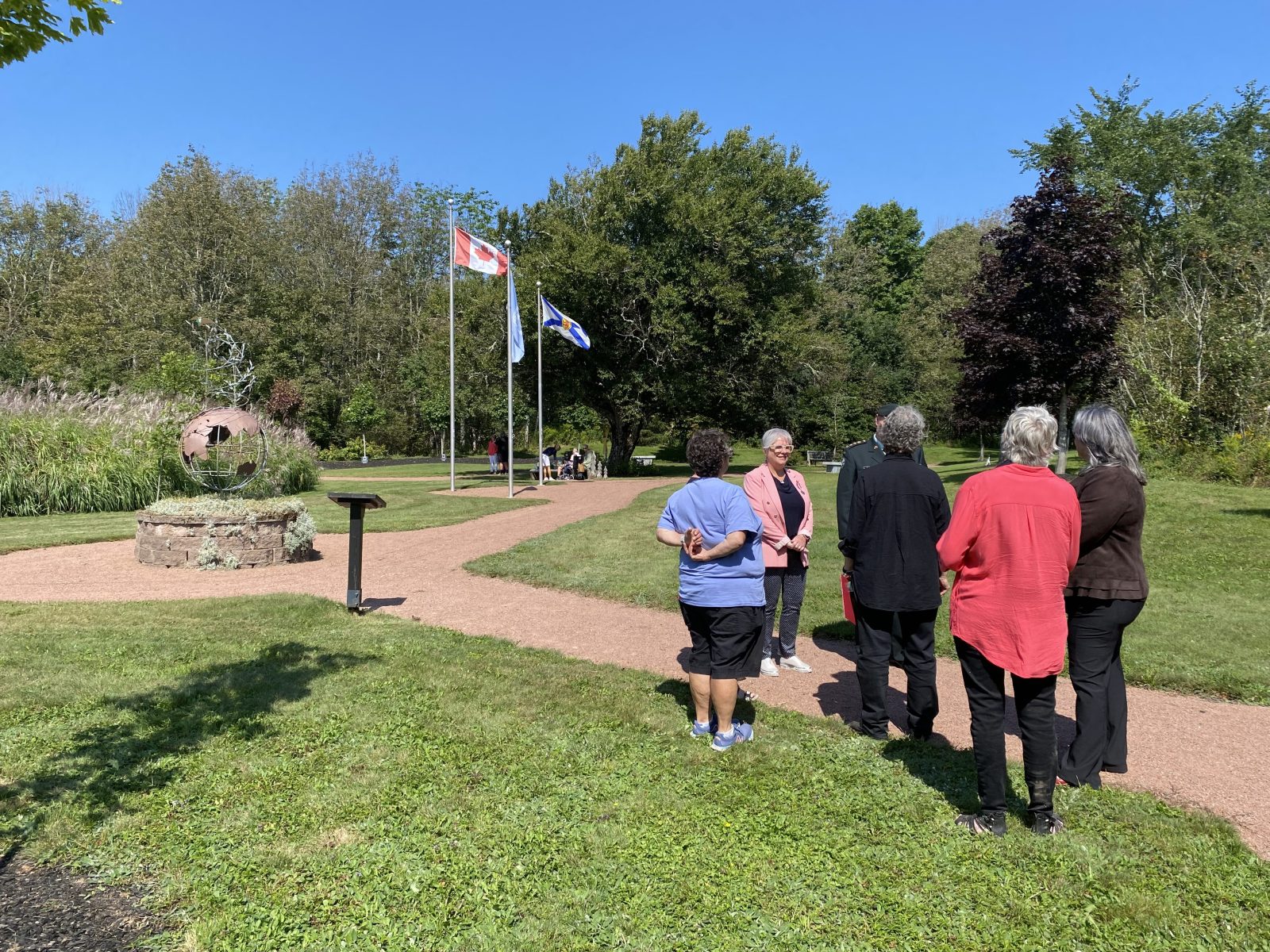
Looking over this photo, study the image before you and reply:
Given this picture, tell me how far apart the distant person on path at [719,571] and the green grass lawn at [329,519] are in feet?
35.3

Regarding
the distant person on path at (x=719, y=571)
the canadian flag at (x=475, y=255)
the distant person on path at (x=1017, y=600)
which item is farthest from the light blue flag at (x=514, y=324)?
the distant person on path at (x=1017, y=600)

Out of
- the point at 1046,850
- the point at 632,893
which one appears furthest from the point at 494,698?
the point at 1046,850

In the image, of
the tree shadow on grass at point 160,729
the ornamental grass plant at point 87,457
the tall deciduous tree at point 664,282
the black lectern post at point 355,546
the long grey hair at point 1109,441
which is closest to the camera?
the tree shadow on grass at point 160,729

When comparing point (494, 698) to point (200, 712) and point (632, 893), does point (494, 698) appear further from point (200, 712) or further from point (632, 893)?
point (632, 893)

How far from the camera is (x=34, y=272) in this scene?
164 ft

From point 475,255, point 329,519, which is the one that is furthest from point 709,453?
point 475,255

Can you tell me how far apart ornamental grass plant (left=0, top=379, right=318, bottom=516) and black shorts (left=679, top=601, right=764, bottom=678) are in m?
14.3

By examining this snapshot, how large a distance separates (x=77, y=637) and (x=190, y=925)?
15.2ft

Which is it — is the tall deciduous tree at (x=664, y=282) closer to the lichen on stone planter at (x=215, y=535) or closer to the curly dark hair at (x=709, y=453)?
the lichen on stone planter at (x=215, y=535)

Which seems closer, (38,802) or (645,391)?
(38,802)

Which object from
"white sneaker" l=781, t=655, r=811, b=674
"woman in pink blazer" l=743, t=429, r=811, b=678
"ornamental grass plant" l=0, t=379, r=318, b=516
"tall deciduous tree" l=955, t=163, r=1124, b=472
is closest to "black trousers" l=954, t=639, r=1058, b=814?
"woman in pink blazer" l=743, t=429, r=811, b=678

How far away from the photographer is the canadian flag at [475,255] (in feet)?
61.0

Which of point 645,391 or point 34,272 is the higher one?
point 34,272

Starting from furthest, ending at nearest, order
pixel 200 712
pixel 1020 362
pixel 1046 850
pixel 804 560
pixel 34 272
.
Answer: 1. pixel 34 272
2. pixel 1020 362
3. pixel 804 560
4. pixel 200 712
5. pixel 1046 850
